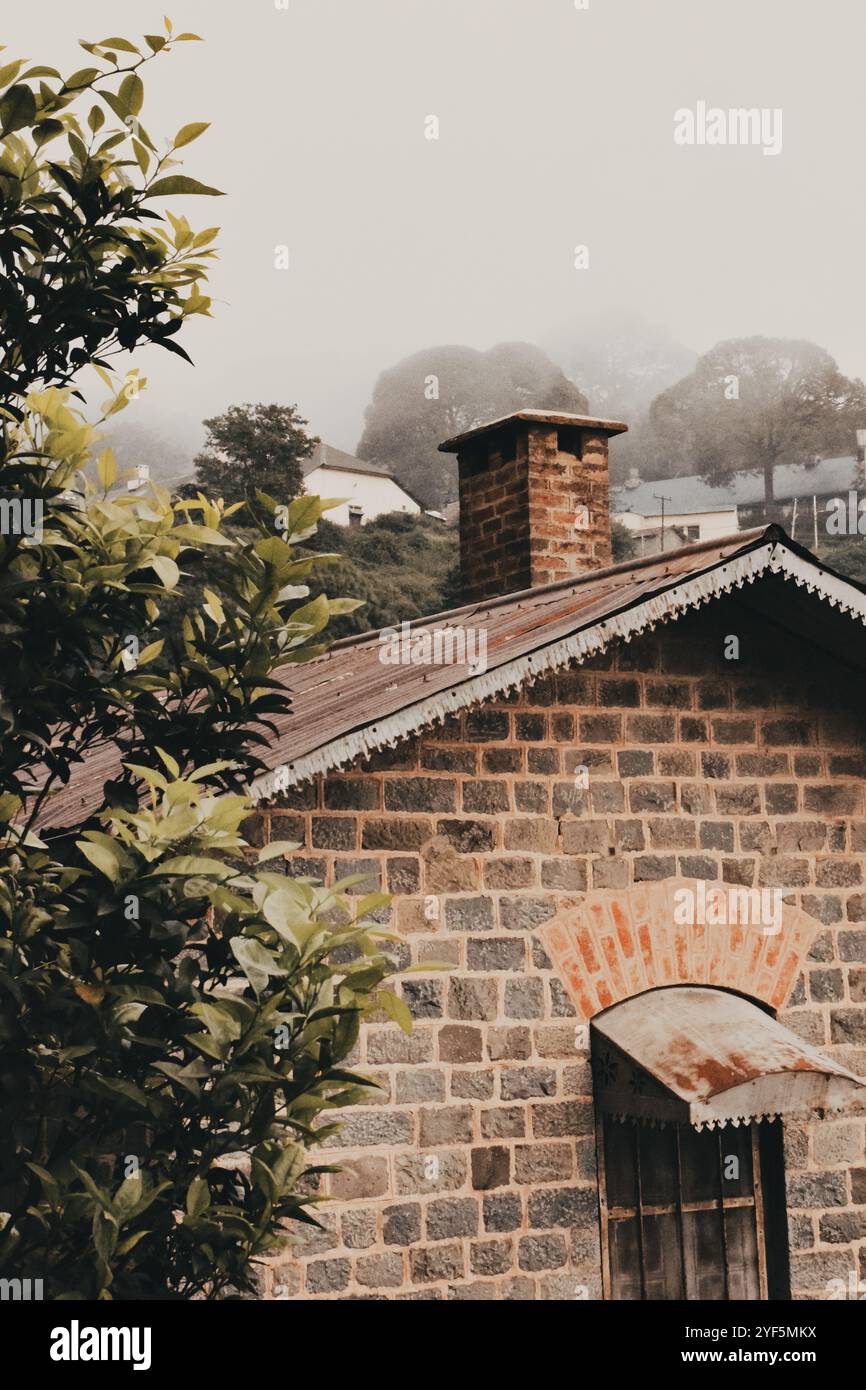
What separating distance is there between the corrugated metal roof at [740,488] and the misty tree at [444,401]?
952 centimetres

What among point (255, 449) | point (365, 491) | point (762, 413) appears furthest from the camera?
point (762, 413)

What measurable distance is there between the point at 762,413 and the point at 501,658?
65885 millimetres

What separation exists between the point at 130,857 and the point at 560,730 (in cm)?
359

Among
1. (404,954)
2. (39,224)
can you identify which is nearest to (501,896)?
(404,954)

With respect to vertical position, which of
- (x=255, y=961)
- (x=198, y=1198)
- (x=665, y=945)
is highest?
(x=665, y=945)

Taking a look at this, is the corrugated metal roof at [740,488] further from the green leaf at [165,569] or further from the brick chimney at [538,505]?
the green leaf at [165,569]

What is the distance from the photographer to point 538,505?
10.8 metres

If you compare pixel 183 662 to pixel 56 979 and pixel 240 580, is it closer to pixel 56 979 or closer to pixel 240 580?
pixel 240 580

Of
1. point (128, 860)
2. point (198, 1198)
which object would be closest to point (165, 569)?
point (128, 860)

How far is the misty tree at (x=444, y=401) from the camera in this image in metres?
75.8

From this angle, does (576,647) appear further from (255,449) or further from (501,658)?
(255,449)

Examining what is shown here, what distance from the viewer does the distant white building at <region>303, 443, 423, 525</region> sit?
53500mm

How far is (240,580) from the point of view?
423 centimetres

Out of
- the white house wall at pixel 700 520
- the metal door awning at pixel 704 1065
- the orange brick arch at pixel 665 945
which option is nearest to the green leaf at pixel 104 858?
the metal door awning at pixel 704 1065
